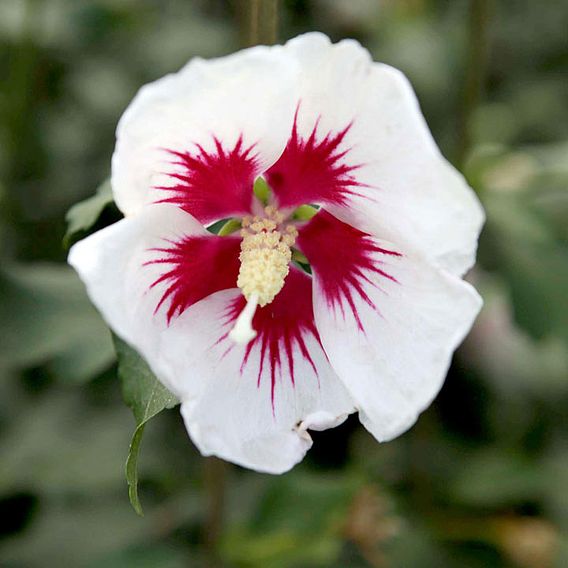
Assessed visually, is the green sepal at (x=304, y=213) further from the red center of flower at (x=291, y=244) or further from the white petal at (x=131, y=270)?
the white petal at (x=131, y=270)

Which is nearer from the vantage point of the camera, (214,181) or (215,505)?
(214,181)

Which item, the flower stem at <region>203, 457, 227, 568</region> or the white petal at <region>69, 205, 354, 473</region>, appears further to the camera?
the flower stem at <region>203, 457, 227, 568</region>

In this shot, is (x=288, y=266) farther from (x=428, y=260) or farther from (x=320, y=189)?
(x=428, y=260)

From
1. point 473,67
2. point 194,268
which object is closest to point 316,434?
point 473,67

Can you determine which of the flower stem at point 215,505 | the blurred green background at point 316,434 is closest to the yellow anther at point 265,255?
the blurred green background at point 316,434

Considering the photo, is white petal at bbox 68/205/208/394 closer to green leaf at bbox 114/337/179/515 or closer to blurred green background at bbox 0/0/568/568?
green leaf at bbox 114/337/179/515

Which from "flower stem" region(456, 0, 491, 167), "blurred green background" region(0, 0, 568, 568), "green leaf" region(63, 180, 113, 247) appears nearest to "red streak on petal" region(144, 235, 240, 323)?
"green leaf" region(63, 180, 113, 247)

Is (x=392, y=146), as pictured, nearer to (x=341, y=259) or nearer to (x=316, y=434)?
(x=341, y=259)
